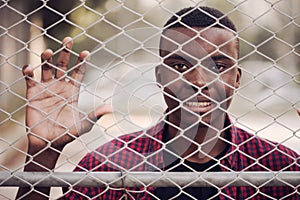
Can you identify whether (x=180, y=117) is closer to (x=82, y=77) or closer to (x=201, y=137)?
(x=201, y=137)

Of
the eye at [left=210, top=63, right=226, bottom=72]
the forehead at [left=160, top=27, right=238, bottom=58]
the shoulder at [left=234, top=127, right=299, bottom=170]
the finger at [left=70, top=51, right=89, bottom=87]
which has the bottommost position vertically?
the shoulder at [left=234, top=127, right=299, bottom=170]

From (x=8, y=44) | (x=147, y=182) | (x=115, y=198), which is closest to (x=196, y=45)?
(x=147, y=182)

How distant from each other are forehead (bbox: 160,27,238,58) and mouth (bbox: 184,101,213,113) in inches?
6.0

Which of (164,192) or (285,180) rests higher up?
(285,180)

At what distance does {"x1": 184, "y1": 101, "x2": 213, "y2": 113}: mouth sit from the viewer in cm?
165

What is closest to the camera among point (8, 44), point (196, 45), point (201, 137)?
point (196, 45)

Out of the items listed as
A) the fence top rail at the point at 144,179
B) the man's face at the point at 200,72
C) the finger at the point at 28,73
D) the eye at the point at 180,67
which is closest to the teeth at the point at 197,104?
the man's face at the point at 200,72

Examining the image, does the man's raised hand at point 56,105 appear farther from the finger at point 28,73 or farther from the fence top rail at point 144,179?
the fence top rail at point 144,179

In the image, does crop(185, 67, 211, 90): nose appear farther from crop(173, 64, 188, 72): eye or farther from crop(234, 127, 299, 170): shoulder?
crop(234, 127, 299, 170): shoulder

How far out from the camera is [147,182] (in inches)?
60.7

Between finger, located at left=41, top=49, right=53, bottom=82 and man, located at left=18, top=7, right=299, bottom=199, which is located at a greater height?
finger, located at left=41, top=49, right=53, bottom=82

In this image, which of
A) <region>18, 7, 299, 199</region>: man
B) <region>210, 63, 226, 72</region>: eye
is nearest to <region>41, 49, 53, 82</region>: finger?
<region>18, 7, 299, 199</region>: man

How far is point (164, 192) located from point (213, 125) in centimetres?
29

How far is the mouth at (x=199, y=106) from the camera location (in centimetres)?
165
